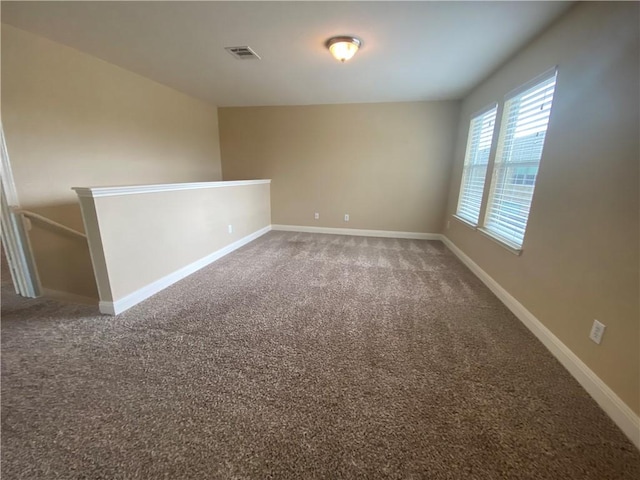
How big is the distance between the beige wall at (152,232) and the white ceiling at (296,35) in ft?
4.74

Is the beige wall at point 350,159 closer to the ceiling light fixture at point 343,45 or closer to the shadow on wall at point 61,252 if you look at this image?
the ceiling light fixture at point 343,45

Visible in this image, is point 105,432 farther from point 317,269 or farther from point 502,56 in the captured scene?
point 502,56

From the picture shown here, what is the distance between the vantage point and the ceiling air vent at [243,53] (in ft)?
8.45

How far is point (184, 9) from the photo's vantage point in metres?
1.95

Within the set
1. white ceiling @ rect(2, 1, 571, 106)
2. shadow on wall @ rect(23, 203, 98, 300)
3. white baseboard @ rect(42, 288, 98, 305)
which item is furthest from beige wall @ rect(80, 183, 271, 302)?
white ceiling @ rect(2, 1, 571, 106)

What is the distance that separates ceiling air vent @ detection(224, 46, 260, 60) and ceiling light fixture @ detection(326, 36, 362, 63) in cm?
81

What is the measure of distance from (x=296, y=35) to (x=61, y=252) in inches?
131

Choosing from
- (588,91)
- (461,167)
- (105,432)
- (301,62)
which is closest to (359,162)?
(461,167)

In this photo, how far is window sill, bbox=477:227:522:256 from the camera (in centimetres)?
235

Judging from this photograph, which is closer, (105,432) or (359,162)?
(105,432)

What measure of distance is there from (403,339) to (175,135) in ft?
14.4

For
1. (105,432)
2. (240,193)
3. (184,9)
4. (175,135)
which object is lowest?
(105,432)

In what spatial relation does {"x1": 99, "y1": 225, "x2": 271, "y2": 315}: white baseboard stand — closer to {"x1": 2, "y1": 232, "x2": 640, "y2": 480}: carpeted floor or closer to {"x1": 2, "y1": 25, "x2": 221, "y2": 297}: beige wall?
{"x1": 2, "y1": 232, "x2": 640, "y2": 480}: carpeted floor

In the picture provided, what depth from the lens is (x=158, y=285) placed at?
Answer: 2.63m
